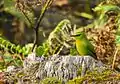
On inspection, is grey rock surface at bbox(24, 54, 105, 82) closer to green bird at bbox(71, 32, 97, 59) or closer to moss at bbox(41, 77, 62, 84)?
moss at bbox(41, 77, 62, 84)

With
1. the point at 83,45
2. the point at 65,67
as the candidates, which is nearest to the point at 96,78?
the point at 65,67

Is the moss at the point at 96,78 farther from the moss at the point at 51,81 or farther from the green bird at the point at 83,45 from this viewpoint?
the green bird at the point at 83,45

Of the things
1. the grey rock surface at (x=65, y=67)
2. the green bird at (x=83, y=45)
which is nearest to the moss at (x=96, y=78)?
the grey rock surface at (x=65, y=67)

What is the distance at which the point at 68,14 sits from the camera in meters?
8.86

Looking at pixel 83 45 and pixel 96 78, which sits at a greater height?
pixel 96 78

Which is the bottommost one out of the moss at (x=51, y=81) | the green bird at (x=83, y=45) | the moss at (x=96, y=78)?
the green bird at (x=83, y=45)

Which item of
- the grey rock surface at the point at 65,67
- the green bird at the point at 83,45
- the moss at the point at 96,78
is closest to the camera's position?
the moss at the point at 96,78

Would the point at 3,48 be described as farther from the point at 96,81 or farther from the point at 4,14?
the point at 4,14

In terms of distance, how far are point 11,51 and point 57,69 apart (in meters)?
1.31

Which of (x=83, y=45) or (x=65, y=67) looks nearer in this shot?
(x=65, y=67)

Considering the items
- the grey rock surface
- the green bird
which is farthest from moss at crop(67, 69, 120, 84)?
the green bird

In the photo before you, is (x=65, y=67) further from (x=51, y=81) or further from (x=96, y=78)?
(x=96, y=78)

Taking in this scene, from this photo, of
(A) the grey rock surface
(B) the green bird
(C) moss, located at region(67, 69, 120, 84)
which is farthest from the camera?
(B) the green bird

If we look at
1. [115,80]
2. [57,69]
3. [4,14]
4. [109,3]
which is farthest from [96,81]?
[4,14]
